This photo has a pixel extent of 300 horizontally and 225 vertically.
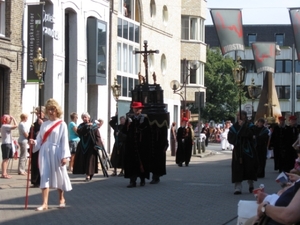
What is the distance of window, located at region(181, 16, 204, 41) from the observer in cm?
5225

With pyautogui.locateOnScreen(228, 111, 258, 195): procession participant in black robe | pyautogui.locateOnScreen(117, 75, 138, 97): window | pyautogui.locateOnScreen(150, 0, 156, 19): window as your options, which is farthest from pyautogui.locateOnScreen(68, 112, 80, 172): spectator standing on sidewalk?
pyautogui.locateOnScreen(150, 0, 156, 19): window

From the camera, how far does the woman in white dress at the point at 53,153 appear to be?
12711 millimetres

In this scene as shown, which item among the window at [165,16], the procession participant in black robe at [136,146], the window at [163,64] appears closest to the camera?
the procession participant in black robe at [136,146]

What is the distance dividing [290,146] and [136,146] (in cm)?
715

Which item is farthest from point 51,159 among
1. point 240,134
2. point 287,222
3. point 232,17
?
point 232,17

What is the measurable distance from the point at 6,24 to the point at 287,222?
76.0ft

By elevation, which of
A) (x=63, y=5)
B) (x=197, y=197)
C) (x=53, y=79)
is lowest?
(x=197, y=197)

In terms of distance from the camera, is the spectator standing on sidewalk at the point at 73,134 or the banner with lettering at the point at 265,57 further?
the banner with lettering at the point at 265,57

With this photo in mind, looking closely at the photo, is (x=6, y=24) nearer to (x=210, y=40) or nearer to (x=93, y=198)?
(x=93, y=198)

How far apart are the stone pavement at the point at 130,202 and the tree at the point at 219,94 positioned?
61222 millimetres

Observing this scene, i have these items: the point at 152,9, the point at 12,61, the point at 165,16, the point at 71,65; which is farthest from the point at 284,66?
the point at 12,61

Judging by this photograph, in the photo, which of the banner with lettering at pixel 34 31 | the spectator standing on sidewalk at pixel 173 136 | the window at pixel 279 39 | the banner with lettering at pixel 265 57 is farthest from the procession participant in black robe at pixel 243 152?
the window at pixel 279 39

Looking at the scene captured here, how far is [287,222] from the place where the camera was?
18.4 ft

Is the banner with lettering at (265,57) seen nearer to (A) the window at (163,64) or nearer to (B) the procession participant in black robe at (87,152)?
(A) the window at (163,64)
